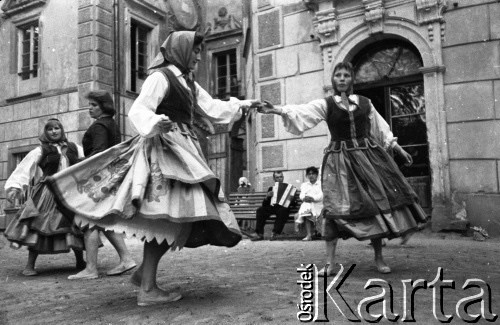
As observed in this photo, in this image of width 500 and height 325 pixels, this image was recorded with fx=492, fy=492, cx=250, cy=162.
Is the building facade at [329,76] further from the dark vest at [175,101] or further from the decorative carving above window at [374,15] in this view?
the dark vest at [175,101]

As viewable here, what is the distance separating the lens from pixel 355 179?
4.20m

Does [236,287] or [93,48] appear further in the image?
[93,48]

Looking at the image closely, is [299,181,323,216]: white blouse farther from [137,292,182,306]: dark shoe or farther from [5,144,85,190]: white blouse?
[137,292,182,306]: dark shoe

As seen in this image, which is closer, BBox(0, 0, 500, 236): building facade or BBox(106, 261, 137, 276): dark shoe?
BBox(106, 261, 137, 276): dark shoe

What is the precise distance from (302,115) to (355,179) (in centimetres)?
72

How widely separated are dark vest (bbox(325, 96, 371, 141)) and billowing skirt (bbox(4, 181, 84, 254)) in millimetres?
2681

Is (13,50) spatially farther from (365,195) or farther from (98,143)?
(365,195)

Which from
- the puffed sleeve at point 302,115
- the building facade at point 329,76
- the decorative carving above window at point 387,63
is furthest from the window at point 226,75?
the puffed sleeve at point 302,115

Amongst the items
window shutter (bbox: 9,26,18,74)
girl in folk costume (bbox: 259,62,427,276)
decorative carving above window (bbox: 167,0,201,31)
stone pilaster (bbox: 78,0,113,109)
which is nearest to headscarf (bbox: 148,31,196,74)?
girl in folk costume (bbox: 259,62,427,276)

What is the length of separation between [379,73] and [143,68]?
8256 mm

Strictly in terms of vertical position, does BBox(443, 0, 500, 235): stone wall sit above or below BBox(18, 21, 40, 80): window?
below

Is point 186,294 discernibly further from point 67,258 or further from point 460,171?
point 460,171

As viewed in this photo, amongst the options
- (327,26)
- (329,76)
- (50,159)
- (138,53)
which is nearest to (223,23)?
(138,53)

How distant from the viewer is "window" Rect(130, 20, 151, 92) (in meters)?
14.7
